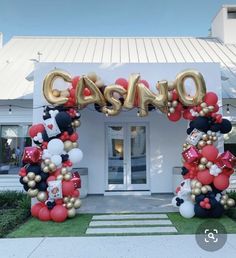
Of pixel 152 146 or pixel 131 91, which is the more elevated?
pixel 131 91

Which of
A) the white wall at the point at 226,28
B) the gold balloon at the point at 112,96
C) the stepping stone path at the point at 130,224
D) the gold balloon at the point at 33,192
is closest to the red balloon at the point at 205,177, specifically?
the stepping stone path at the point at 130,224

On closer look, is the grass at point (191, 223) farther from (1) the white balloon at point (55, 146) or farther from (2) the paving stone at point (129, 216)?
(1) the white balloon at point (55, 146)

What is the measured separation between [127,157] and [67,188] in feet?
13.5

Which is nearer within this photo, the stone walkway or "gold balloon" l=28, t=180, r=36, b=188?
"gold balloon" l=28, t=180, r=36, b=188

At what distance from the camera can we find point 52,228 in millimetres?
7082

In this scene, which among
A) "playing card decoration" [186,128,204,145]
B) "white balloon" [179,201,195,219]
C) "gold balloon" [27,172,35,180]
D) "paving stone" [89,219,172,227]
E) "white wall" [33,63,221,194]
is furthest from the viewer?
"white wall" [33,63,221,194]

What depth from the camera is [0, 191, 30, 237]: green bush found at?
7.16 metres

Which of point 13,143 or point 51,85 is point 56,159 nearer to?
point 51,85

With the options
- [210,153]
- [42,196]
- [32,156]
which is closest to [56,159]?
[32,156]

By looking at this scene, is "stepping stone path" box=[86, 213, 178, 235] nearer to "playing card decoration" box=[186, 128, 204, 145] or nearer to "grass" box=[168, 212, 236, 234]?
"grass" box=[168, 212, 236, 234]

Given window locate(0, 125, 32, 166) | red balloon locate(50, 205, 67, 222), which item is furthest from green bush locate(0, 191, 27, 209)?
red balloon locate(50, 205, 67, 222)

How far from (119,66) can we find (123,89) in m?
1.21

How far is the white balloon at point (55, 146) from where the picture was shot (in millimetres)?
7672

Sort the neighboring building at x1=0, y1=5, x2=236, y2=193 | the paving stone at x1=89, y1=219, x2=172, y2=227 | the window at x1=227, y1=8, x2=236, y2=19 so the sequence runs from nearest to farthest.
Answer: the paving stone at x1=89, y1=219, x2=172, y2=227
the neighboring building at x1=0, y1=5, x2=236, y2=193
the window at x1=227, y1=8, x2=236, y2=19
